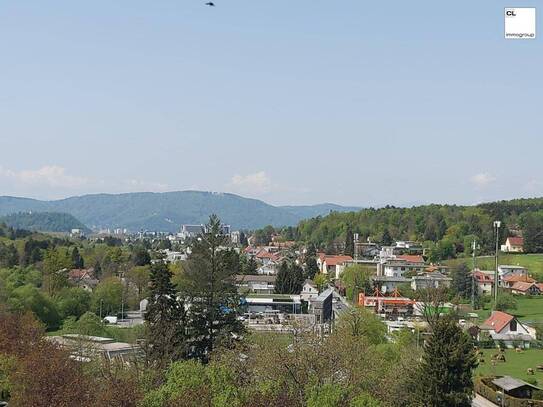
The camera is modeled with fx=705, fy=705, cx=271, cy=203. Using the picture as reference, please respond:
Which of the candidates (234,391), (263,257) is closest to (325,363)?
(234,391)

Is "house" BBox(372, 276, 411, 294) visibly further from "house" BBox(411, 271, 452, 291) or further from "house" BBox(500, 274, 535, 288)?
"house" BBox(500, 274, 535, 288)

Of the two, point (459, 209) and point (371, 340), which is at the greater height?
point (459, 209)

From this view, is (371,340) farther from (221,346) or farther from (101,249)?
(101,249)

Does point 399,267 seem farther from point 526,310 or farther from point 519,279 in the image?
point 526,310

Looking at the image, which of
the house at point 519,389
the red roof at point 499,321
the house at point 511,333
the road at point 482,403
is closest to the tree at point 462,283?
the red roof at point 499,321

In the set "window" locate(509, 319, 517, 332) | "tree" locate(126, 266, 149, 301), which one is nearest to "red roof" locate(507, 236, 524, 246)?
"window" locate(509, 319, 517, 332)

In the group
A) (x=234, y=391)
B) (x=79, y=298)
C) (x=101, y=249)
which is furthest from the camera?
(x=101, y=249)

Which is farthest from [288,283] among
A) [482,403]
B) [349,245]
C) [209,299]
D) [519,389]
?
[209,299]
